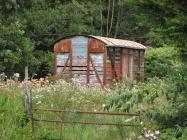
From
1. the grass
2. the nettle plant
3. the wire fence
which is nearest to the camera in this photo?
the nettle plant

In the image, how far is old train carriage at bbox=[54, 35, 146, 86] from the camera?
2509 centimetres

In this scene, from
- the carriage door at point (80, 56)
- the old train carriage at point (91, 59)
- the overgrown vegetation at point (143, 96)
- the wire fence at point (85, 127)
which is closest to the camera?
the overgrown vegetation at point (143, 96)

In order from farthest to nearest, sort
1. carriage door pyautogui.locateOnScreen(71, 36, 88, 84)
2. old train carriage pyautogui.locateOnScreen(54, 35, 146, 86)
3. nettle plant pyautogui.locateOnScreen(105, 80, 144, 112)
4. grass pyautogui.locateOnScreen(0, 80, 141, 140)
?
carriage door pyautogui.locateOnScreen(71, 36, 88, 84)
old train carriage pyautogui.locateOnScreen(54, 35, 146, 86)
grass pyautogui.locateOnScreen(0, 80, 141, 140)
nettle plant pyautogui.locateOnScreen(105, 80, 144, 112)

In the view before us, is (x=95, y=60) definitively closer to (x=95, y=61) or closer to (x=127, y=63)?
(x=95, y=61)

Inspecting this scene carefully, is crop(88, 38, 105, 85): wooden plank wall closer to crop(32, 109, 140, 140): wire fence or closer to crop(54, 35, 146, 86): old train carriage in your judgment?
crop(54, 35, 146, 86): old train carriage

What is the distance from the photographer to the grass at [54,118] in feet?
32.2

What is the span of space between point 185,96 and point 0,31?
21.4m

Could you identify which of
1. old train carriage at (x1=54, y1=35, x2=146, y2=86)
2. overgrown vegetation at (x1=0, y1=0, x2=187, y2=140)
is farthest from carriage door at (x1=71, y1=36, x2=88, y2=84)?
overgrown vegetation at (x1=0, y1=0, x2=187, y2=140)

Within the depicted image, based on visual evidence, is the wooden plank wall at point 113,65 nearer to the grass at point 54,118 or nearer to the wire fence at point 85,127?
the grass at point 54,118

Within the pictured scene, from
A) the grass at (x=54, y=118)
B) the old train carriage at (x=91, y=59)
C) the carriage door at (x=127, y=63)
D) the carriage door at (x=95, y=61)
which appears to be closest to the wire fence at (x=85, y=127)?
the grass at (x=54, y=118)

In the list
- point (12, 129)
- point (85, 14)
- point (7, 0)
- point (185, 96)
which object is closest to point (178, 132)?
point (185, 96)

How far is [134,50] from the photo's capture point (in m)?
29.0

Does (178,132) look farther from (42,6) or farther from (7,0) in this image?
(42,6)

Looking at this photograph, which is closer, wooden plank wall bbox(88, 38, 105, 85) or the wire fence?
the wire fence
